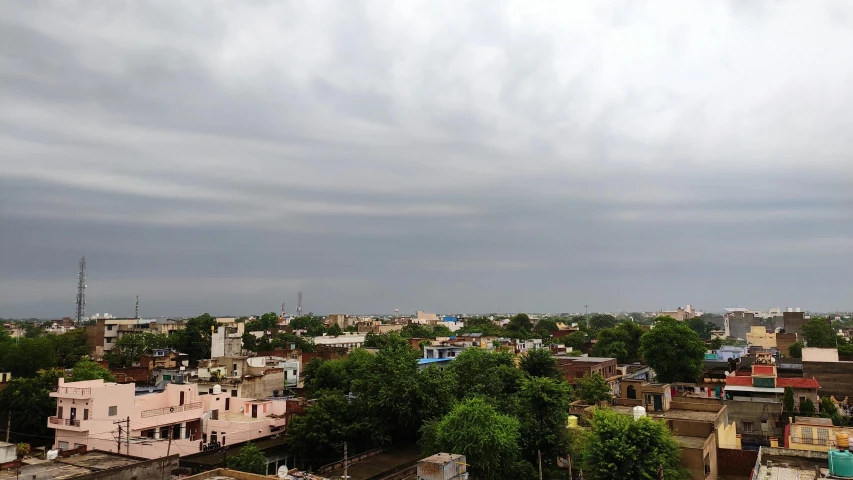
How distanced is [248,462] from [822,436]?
3069cm

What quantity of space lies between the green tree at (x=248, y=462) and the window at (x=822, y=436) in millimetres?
29758

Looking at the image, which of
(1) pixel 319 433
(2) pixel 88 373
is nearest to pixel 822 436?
(1) pixel 319 433

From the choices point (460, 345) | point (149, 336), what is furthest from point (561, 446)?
point (149, 336)

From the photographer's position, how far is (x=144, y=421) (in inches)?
1452

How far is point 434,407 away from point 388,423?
3.29 metres

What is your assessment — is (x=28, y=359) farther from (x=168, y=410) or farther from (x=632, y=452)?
(x=632, y=452)

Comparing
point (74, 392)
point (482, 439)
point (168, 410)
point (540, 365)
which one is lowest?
point (168, 410)

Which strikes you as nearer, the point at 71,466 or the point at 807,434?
the point at 71,466

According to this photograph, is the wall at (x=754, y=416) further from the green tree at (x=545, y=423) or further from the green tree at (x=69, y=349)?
the green tree at (x=69, y=349)

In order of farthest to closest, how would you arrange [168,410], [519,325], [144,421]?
[519,325] → [168,410] → [144,421]

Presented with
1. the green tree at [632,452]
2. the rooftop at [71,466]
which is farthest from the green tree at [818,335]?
the rooftop at [71,466]

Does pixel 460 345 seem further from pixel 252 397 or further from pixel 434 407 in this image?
pixel 434 407

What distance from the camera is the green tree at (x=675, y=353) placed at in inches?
2409

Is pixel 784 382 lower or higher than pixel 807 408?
higher
